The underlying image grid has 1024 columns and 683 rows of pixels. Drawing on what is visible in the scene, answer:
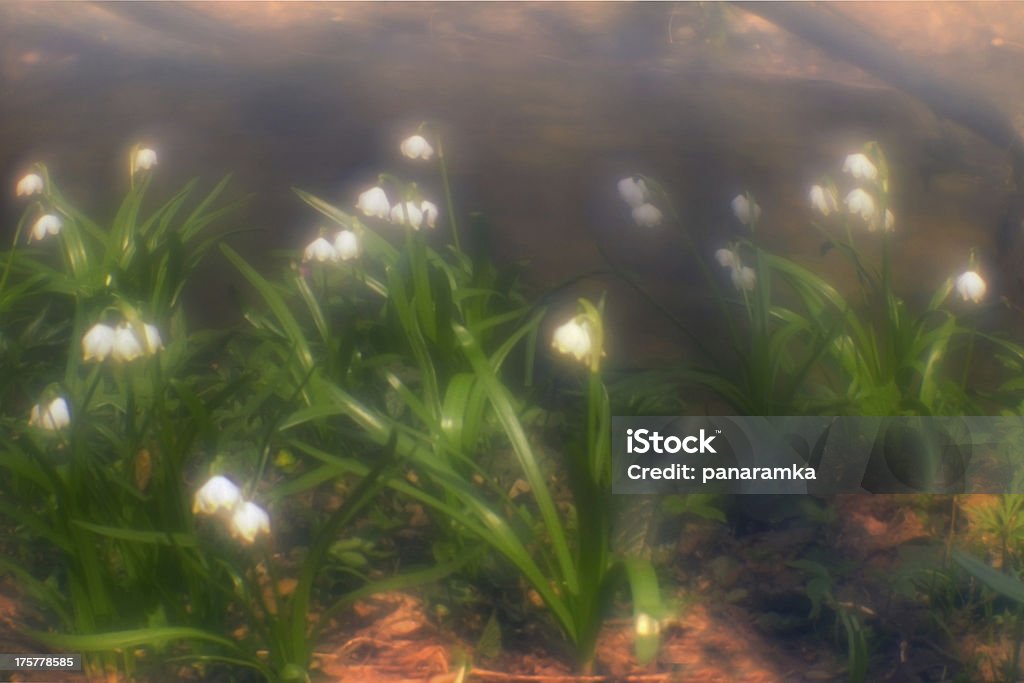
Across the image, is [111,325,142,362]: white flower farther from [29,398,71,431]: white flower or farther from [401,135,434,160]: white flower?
[401,135,434,160]: white flower

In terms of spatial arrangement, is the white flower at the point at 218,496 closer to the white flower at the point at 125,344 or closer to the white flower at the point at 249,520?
the white flower at the point at 249,520

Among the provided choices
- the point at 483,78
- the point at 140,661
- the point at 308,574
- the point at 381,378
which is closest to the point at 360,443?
the point at 381,378

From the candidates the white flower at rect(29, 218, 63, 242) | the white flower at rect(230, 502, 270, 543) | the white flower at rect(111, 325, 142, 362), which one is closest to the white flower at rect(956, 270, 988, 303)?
the white flower at rect(230, 502, 270, 543)

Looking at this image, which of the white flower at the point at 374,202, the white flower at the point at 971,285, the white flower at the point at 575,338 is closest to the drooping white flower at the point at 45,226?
the white flower at the point at 374,202

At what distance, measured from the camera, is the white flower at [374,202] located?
2078 millimetres

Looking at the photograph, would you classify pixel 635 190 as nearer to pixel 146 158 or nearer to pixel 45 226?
pixel 146 158

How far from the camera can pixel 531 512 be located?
189cm

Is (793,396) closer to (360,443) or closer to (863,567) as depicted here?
(863,567)

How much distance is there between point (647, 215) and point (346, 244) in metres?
0.71

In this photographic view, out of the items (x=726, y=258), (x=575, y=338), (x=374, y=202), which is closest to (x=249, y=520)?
(x=575, y=338)

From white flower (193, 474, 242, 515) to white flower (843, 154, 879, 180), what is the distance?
1.45 metres

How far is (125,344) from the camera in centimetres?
176

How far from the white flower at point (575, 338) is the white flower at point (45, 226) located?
1228 mm

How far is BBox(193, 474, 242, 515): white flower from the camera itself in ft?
5.07
